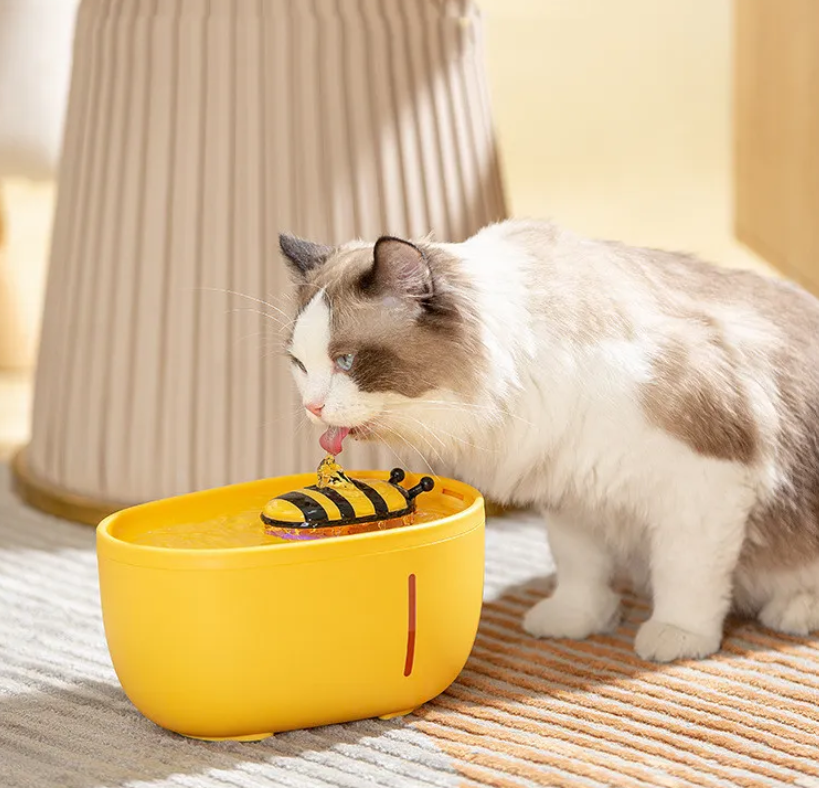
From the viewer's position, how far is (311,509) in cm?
119

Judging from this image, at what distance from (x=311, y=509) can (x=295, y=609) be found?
0.10 meters

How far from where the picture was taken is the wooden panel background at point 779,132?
2484 millimetres

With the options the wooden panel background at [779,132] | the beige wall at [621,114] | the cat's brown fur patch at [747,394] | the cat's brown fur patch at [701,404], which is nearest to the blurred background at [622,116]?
the beige wall at [621,114]

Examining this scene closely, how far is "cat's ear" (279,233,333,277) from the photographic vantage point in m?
1.31

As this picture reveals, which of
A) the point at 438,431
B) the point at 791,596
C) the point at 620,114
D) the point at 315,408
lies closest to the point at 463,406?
the point at 438,431

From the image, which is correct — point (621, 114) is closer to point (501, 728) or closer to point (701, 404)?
point (701, 404)

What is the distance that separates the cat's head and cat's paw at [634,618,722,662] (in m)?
0.35

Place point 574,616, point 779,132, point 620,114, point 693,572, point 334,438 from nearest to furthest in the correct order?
point 334,438, point 693,572, point 574,616, point 779,132, point 620,114

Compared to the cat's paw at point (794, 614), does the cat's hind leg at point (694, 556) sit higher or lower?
higher

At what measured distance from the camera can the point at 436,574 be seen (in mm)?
1188

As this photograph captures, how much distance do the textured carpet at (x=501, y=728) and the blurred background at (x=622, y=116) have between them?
222 centimetres

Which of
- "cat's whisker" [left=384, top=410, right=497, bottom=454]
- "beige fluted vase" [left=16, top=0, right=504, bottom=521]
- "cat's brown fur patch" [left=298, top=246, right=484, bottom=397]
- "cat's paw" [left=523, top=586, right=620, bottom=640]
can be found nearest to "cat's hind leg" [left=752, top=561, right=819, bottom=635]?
"cat's paw" [left=523, top=586, right=620, bottom=640]

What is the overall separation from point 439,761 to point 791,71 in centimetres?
193

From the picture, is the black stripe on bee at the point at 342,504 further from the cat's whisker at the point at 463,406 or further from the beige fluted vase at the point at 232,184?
the beige fluted vase at the point at 232,184
